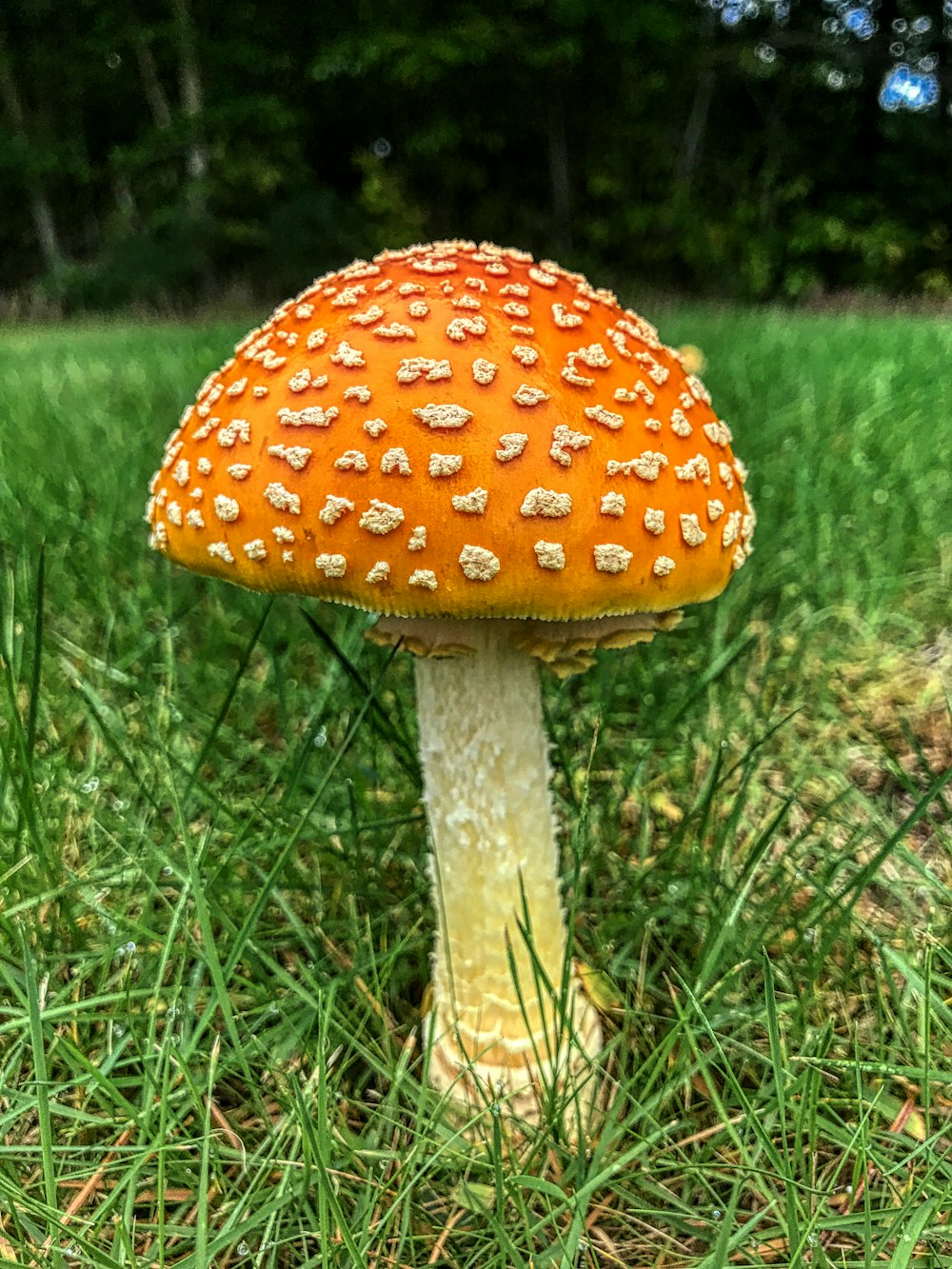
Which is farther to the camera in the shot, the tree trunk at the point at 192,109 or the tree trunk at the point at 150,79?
the tree trunk at the point at 150,79

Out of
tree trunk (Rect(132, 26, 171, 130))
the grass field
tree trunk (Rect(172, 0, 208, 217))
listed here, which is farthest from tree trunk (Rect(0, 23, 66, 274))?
the grass field

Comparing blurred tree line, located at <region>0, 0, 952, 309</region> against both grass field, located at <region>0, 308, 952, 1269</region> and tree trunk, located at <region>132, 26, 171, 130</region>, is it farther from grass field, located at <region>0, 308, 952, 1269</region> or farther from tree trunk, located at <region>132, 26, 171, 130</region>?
grass field, located at <region>0, 308, 952, 1269</region>

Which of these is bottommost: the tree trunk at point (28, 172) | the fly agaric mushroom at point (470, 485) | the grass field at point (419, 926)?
the grass field at point (419, 926)

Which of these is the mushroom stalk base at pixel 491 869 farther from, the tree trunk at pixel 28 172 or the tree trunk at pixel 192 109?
the tree trunk at pixel 28 172

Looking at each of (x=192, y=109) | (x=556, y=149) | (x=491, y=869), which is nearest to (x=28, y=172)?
(x=192, y=109)

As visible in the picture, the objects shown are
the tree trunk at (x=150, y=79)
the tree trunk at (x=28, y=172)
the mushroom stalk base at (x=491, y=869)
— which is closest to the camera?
the mushroom stalk base at (x=491, y=869)

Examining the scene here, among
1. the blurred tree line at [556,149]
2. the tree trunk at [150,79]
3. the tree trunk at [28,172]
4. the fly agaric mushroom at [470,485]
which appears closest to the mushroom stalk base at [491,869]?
the fly agaric mushroom at [470,485]

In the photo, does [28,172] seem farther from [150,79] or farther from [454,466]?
[454,466]
